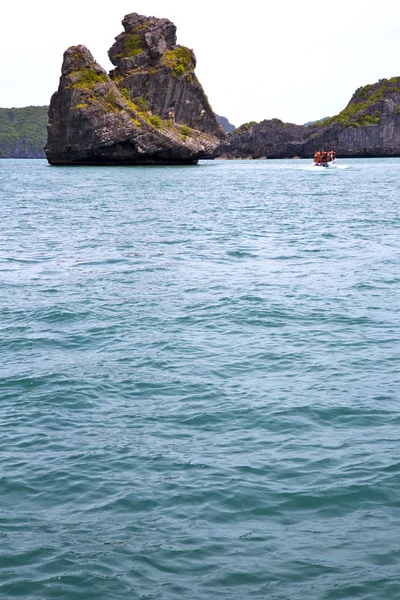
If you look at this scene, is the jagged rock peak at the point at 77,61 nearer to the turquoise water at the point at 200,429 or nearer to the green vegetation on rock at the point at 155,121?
the green vegetation on rock at the point at 155,121

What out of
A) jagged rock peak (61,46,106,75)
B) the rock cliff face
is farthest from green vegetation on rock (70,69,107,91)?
jagged rock peak (61,46,106,75)

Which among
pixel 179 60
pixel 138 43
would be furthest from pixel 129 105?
pixel 179 60

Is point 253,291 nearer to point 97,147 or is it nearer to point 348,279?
point 348,279

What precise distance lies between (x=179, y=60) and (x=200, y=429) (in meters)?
148

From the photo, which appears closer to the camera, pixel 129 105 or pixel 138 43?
pixel 129 105

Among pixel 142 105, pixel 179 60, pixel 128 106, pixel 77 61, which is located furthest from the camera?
pixel 179 60

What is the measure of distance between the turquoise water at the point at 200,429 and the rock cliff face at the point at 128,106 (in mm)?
93432

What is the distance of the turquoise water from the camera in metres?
7.21

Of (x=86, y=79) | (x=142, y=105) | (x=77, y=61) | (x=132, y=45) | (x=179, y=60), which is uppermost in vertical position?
(x=132, y=45)

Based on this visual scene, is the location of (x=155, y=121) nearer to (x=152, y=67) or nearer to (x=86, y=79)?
(x=86, y=79)

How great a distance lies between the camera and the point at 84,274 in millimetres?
22625

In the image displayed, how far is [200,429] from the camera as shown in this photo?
1065cm

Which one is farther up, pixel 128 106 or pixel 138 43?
pixel 138 43

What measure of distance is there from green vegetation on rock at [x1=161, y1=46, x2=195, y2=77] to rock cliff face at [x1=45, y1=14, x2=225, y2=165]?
0.27 meters
